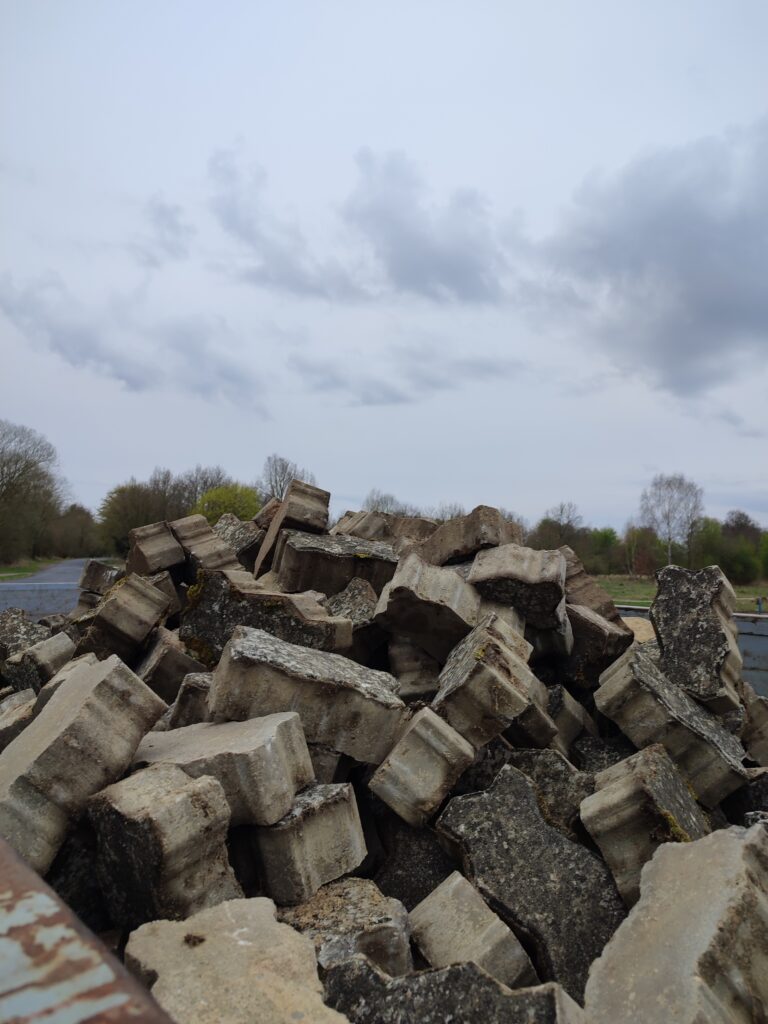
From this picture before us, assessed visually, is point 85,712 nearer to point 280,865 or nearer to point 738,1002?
point 280,865

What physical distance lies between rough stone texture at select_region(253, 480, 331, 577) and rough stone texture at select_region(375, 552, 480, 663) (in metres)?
1.49

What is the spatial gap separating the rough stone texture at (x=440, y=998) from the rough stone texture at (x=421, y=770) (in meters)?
0.95

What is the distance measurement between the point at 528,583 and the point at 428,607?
58 centimetres

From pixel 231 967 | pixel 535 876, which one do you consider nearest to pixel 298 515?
pixel 535 876

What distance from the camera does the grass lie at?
68.0 ft

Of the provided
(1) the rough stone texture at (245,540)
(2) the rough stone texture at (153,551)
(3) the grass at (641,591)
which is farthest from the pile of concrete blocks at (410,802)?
(3) the grass at (641,591)

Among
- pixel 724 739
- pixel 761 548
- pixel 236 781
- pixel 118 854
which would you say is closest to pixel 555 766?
pixel 724 739

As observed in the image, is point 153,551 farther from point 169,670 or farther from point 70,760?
point 70,760

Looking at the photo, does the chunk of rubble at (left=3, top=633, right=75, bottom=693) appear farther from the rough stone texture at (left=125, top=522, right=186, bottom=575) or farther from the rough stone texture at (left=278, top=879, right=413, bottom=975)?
the rough stone texture at (left=278, top=879, right=413, bottom=975)

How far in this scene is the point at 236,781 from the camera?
2.56m

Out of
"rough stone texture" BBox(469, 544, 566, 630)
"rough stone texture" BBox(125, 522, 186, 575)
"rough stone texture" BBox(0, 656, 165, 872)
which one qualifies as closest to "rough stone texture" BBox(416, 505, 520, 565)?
"rough stone texture" BBox(469, 544, 566, 630)

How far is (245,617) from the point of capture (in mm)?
3949

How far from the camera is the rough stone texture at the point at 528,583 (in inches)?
158

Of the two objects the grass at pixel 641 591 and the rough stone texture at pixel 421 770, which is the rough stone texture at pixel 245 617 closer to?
the rough stone texture at pixel 421 770
